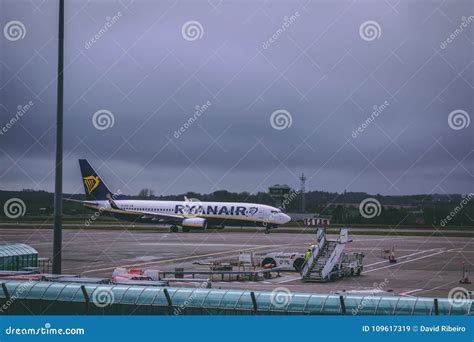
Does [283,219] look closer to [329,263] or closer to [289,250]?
[289,250]

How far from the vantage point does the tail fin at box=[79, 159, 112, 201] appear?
115m

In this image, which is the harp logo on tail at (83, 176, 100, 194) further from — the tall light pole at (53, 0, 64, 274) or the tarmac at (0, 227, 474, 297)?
the tall light pole at (53, 0, 64, 274)

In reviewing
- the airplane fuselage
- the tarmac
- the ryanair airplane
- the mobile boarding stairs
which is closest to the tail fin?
the ryanair airplane

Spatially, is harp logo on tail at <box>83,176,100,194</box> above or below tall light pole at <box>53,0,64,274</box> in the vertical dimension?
above

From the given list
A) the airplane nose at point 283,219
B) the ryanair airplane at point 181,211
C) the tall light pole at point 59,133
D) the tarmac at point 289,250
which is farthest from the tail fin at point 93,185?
the tall light pole at point 59,133

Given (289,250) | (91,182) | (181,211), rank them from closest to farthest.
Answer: (289,250), (181,211), (91,182)

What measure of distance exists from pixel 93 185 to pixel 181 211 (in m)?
17.8

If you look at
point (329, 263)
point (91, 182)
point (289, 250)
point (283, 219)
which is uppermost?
point (91, 182)

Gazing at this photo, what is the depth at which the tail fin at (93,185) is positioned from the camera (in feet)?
377

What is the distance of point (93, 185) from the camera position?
377ft

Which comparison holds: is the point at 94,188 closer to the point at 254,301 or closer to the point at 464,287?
the point at 464,287

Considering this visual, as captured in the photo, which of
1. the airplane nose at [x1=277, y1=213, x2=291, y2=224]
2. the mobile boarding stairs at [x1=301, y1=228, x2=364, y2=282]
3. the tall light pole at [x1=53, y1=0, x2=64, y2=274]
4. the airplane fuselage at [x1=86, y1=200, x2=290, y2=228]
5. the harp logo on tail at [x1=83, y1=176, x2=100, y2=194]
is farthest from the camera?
the harp logo on tail at [x1=83, y1=176, x2=100, y2=194]

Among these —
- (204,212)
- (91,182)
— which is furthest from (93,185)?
(204,212)
